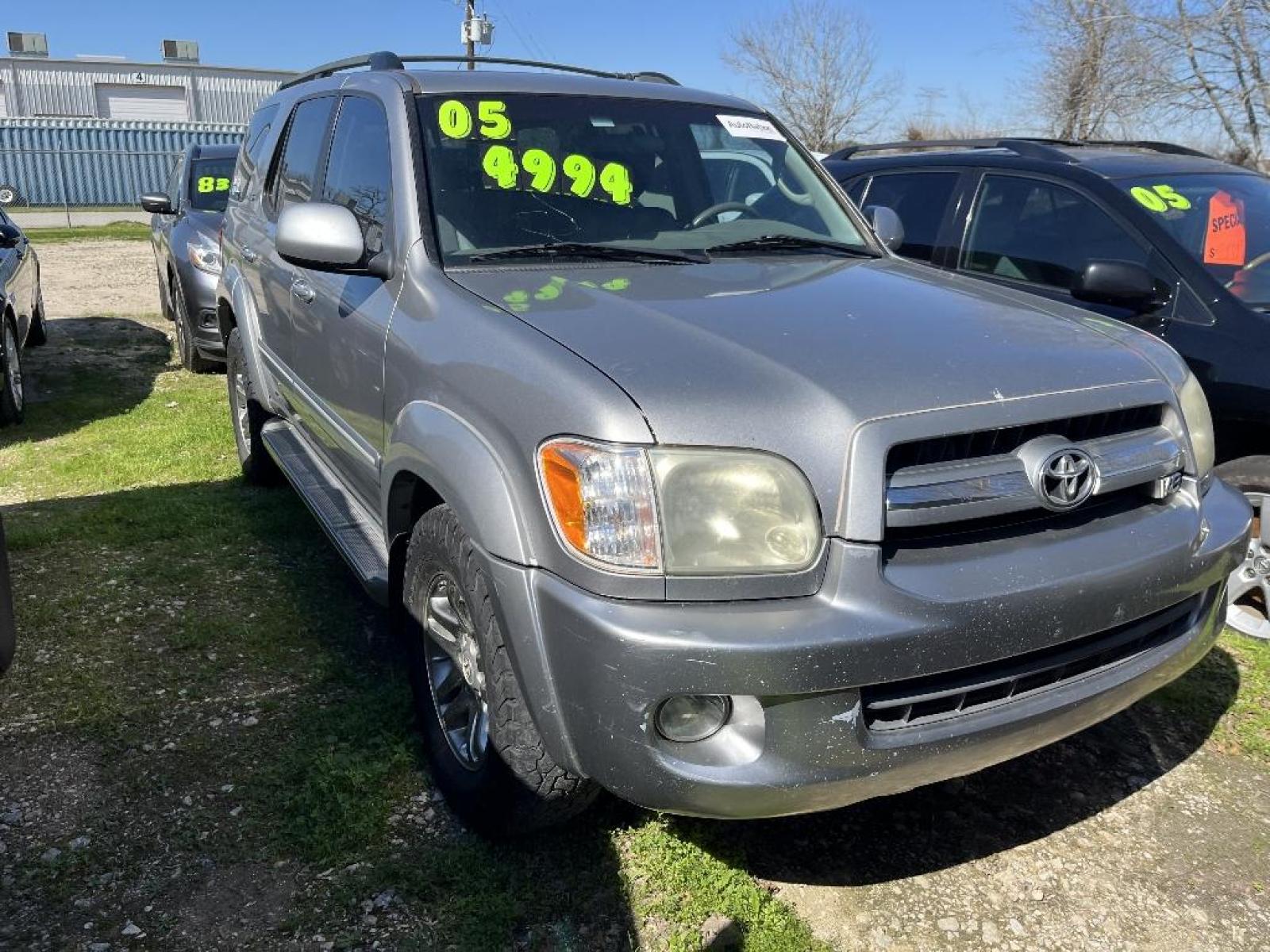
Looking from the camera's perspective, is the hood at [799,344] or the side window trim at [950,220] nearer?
the hood at [799,344]

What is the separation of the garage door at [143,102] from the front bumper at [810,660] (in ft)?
146

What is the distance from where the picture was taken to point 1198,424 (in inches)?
107

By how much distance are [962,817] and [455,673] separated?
4.70 feet

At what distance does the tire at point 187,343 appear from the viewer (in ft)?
27.0

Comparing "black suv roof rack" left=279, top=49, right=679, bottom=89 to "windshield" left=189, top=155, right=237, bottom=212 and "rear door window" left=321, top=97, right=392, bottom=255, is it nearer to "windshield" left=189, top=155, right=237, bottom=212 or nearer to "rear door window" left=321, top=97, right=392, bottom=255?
"rear door window" left=321, top=97, right=392, bottom=255

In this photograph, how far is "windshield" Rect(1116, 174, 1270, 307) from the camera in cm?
410

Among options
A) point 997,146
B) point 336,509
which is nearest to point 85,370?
point 336,509

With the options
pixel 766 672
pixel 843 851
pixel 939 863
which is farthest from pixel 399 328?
pixel 939 863

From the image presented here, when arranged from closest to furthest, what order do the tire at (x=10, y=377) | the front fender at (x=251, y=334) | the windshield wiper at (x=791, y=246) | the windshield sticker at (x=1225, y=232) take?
the windshield wiper at (x=791, y=246), the windshield sticker at (x=1225, y=232), the front fender at (x=251, y=334), the tire at (x=10, y=377)

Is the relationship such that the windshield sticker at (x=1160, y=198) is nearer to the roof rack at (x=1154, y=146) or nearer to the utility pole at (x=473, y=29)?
the roof rack at (x=1154, y=146)

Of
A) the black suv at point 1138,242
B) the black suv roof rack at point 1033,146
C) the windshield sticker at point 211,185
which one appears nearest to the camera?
the black suv at point 1138,242

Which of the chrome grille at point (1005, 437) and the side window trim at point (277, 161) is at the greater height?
the side window trim at point (277, 161)

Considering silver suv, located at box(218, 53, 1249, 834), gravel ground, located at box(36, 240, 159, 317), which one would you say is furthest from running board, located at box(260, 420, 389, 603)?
gravel ground, located at box(36, 240, 159, 317)

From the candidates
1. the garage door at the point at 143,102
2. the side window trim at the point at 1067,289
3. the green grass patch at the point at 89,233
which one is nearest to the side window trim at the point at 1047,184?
the side window trim at the point at 1067,289
